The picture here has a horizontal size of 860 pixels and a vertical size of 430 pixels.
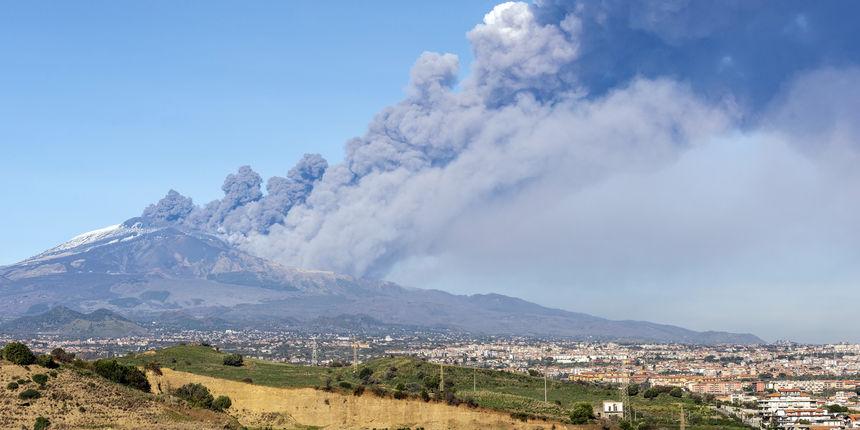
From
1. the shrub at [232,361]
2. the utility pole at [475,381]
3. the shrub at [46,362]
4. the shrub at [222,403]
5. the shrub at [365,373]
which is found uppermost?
the shrub at [232,361]

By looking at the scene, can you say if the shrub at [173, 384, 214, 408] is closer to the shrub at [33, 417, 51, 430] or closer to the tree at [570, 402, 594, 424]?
the shrub at [33, 417, 51, 430]

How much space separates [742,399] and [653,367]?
207ft

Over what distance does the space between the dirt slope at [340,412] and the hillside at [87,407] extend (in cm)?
471

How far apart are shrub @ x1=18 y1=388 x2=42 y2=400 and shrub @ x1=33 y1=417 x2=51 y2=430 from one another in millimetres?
3392

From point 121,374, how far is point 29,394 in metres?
13.4

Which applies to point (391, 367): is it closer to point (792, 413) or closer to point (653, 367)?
point (792, 413)

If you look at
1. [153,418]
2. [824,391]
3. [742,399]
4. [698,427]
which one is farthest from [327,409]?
[824,391]

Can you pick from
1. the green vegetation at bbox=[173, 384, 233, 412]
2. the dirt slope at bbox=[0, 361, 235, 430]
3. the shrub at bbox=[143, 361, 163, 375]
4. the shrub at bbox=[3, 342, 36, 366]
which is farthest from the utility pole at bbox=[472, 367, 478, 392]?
the shrub at bbox=[3, 342, 36, 366]

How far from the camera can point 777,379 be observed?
543 feet

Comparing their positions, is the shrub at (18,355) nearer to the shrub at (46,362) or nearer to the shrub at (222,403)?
the shrub at (46,362)

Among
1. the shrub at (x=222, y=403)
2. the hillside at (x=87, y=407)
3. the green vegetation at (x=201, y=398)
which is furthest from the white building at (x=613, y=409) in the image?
the hillside at (x=87, y=407)

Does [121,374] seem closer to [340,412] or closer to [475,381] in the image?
[340,412]

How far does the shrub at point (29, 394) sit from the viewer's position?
62.8 metres

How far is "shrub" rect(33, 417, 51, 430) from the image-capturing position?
5809 cm
